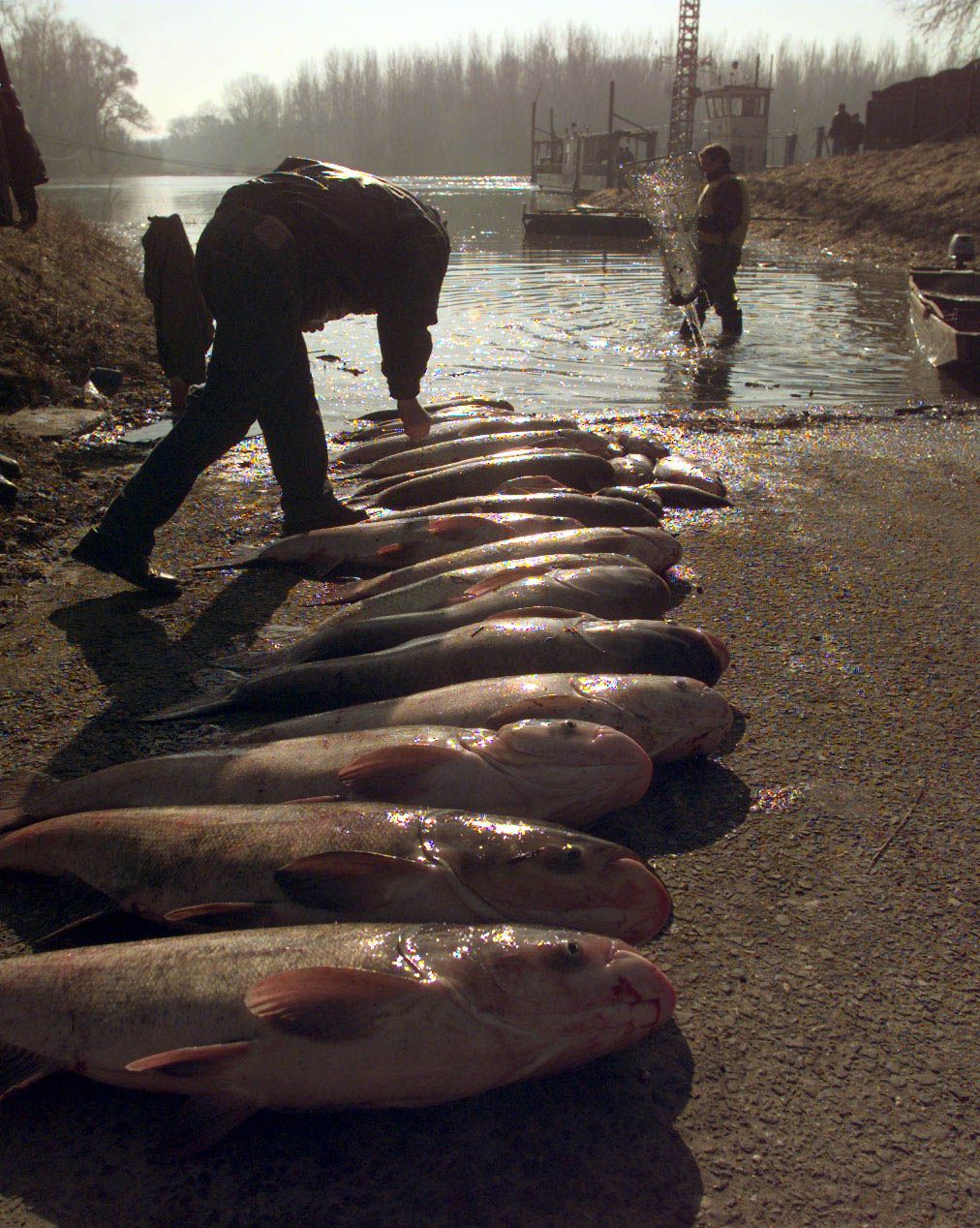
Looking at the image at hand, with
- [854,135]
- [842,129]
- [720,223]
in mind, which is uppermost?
[842,129]

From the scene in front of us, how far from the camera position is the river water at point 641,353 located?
1077cm

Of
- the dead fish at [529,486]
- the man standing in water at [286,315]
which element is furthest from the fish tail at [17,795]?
the dead fish at [529,486]

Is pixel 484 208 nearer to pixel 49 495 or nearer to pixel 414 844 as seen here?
pixel 49 495

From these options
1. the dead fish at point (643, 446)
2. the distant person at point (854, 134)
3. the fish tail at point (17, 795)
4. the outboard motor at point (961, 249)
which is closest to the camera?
the fish tail at point (17, 795)

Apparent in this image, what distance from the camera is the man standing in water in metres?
4.78

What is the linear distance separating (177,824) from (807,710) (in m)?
2.24

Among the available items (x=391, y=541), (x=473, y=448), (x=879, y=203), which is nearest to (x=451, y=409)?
(x=473, y=448)

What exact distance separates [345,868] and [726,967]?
940mm

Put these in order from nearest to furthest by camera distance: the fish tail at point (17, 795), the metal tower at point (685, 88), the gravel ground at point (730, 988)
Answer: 1. the gravel ground at point (730, 988)
2. the fish tail at point (17, 795)
3. the metal tower at point (685, 88)

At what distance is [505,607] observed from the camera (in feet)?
13.6

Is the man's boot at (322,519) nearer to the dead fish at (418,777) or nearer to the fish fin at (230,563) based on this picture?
the fish fin at (230,563)

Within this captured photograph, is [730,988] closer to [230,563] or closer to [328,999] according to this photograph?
[328,999]

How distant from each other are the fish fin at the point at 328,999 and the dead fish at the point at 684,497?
Result: 468cm

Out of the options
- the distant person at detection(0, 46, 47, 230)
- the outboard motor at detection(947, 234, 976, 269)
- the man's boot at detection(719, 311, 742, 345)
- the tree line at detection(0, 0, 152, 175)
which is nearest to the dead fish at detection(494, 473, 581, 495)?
the distant person at detection(0, 46, 47, 230)
